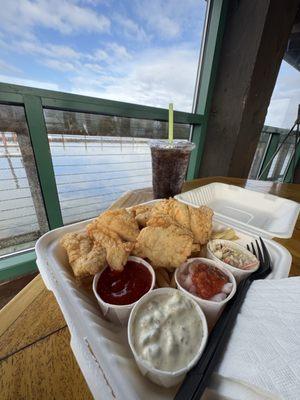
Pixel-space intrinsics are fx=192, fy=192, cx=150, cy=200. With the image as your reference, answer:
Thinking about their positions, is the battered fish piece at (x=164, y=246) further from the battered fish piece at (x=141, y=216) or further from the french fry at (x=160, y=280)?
the battered fish piece at (x=141, y=216)

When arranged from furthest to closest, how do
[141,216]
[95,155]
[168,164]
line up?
1. [95,155]
2. [168,164]
3. [141,216]

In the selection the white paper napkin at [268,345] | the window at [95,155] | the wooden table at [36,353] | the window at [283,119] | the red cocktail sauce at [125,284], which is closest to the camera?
the white paper napkin at [268,345]

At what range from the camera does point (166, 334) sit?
429 millimetres

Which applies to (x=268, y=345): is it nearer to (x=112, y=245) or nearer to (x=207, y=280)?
(x=207, y=280)

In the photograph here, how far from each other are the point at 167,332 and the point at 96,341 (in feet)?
0.51

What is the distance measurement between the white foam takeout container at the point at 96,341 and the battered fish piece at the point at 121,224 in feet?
0.57

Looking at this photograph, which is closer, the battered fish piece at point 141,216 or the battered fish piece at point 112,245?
the battered fish piece at point 112,245

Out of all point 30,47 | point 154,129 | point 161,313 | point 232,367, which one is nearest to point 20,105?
point 30,47

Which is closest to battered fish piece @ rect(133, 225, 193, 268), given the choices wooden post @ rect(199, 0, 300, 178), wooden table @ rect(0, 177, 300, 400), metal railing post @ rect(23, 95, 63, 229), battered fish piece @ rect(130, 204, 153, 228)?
battered fish piece @ rect(130, 204, 153, 228)

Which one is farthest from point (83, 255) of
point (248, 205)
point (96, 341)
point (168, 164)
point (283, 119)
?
point (283, 119)

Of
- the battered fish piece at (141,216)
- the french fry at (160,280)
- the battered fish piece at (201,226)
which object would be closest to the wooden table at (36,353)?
the french fry at (160,280)

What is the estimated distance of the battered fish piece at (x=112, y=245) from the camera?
57cm

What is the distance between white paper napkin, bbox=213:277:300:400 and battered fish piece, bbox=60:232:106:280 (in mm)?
373

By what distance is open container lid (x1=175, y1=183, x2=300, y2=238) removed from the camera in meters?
1.09
